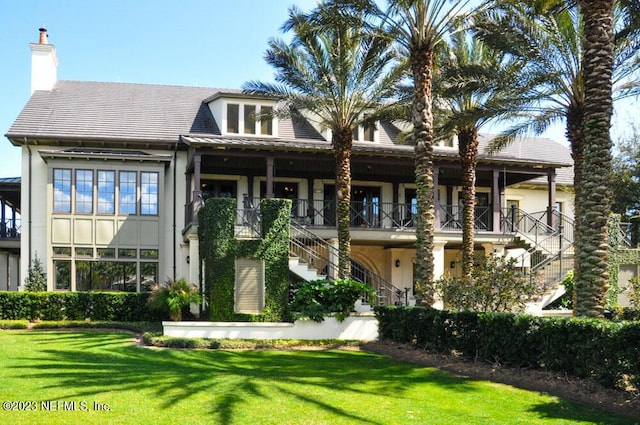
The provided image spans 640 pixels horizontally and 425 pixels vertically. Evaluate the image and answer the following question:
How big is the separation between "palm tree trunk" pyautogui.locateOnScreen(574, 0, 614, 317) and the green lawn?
2.77 metres

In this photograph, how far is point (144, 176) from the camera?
26.0 meters

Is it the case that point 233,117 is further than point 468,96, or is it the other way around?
point 233,117

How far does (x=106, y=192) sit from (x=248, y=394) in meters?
17.7

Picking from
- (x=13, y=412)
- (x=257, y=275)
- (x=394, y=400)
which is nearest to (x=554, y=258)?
(x=257, y=275)

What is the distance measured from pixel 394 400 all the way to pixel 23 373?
653 centimetres

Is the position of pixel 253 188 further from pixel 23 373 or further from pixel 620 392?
pixel 620 392

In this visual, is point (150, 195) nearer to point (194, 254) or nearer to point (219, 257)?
point (194, 254)

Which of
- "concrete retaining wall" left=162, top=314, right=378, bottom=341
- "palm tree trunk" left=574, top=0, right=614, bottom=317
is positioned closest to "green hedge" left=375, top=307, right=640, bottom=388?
"palm tree trunk" left=574, top=0, right=614, bottom=317

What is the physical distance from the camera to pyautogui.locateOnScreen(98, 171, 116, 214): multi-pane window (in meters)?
25.5

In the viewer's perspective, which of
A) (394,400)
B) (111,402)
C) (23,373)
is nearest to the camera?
(111,402)

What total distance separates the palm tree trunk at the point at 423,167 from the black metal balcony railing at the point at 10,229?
64.6 feet

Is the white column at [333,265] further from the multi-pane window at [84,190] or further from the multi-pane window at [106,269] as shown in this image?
the multi-pane window at [84,190]

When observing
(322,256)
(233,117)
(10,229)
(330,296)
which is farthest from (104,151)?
(330,296)

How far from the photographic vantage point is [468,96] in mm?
21688
